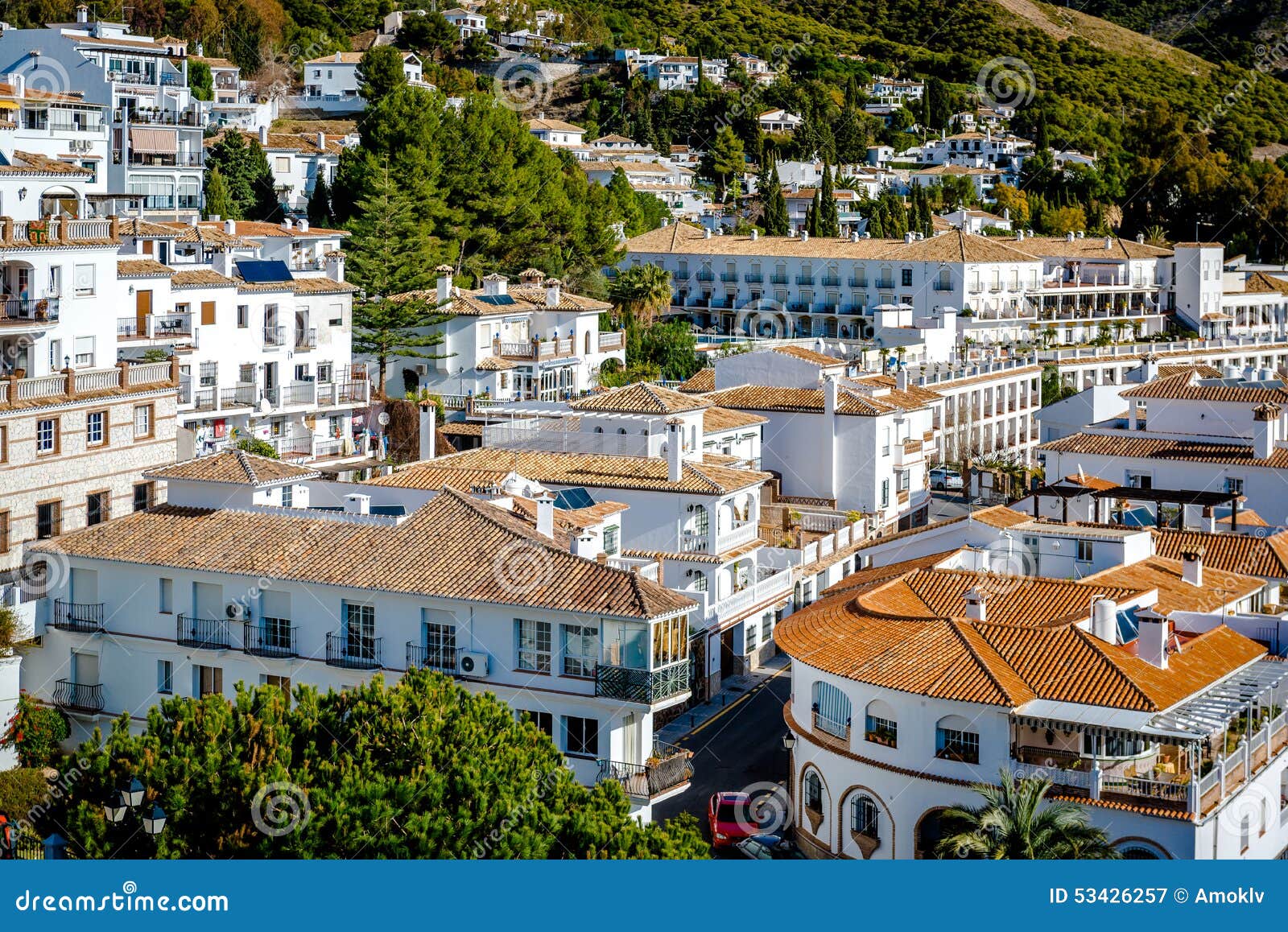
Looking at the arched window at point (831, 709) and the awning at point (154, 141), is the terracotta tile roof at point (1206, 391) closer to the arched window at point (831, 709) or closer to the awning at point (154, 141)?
the arched window at point (831, 709)

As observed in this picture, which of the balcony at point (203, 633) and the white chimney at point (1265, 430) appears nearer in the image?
the balcony at point (203, 633)

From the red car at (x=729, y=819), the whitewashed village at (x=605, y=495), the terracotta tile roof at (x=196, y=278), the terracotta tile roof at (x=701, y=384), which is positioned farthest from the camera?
the terracotta tile roof at (x=701, y=384)

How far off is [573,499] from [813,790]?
46.2 ft

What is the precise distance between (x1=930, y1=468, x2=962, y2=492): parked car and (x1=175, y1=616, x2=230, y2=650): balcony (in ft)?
115

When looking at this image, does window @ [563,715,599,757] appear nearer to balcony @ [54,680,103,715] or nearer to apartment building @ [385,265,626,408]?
balcony @ [54,680,103,715]

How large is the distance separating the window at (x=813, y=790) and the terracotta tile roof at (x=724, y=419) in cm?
2118

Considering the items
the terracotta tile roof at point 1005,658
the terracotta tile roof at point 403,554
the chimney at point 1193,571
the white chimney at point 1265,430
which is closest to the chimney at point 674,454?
the terracotta tile roof at point 403,554

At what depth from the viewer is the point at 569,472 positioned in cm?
4422

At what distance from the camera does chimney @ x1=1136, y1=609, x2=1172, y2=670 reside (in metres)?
28.2

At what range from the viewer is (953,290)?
293 ft

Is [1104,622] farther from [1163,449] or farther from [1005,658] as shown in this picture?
[1163,449]

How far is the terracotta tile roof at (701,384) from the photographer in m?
58.8

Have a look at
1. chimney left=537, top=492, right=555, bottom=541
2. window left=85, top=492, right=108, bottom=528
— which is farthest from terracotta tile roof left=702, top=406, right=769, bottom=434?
window left=85, top=492, right=108, bottom=528

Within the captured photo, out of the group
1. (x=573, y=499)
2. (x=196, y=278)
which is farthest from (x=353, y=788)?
(x=196, y=278)
